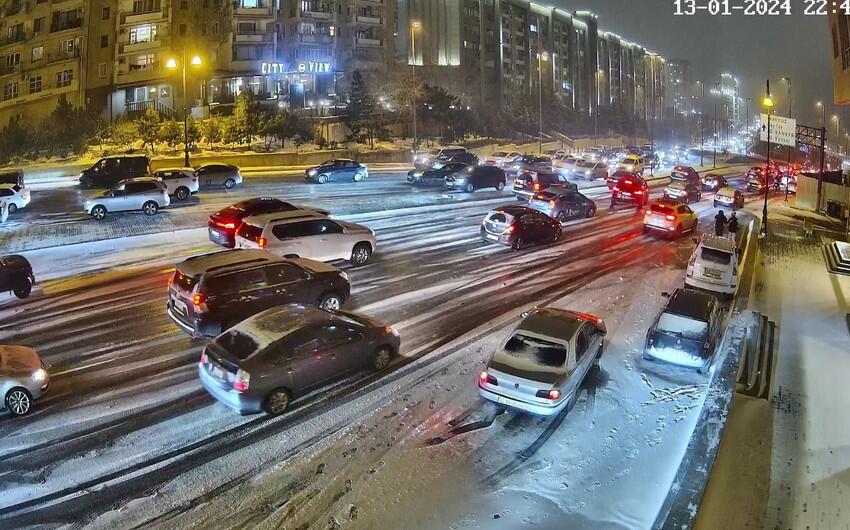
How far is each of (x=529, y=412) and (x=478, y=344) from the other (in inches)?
118

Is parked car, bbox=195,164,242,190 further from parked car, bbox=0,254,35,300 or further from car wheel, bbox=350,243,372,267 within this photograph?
parked car, bbox=0,254,35,300

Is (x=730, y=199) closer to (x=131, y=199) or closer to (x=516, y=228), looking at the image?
(x=516, y=228)

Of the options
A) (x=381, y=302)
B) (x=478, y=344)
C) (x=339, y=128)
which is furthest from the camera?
(x=339, y=128)

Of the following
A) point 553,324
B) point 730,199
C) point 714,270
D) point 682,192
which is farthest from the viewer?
point 730,199

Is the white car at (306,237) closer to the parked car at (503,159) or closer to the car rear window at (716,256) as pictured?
the car rear window at (716,256)

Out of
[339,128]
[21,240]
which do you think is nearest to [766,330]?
[21,240]

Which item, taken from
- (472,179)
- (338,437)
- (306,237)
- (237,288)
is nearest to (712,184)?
(472,179)

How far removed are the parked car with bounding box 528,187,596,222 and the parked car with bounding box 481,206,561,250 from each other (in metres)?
4.52

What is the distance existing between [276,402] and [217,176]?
24.6m

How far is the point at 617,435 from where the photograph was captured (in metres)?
9.44

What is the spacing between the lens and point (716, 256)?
1736 centimetres

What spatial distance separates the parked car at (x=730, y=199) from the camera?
37.3m

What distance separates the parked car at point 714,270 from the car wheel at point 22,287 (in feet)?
58.3

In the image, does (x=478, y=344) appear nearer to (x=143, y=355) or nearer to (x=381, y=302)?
(x=381, y=302)
